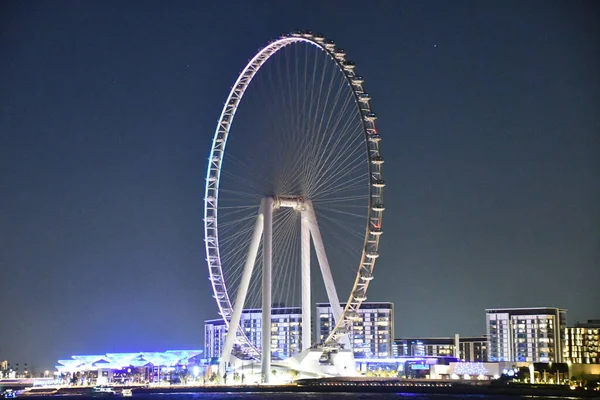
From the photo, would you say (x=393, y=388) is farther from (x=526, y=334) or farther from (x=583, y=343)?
(x=526, y=334)

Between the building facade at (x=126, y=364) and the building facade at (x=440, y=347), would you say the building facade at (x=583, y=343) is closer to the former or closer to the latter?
the building facade at (x=440, y=347)

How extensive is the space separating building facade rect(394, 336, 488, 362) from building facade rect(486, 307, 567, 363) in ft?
27.1

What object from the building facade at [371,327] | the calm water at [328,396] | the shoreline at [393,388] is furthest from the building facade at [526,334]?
the calm water at [328,396]

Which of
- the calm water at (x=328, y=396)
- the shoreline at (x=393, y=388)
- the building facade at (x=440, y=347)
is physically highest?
the building facade at (x=440, y=347)

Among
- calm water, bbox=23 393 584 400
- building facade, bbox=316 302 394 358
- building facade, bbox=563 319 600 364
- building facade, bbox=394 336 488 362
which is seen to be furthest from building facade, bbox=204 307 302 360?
calm water, bbox=23 393 584 400

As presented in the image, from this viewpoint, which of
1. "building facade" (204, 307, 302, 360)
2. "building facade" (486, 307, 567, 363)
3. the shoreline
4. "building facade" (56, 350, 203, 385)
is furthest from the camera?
"building facade" (204, 307, 302, 360)

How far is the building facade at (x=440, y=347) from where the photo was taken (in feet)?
534

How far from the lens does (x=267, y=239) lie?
61.6m

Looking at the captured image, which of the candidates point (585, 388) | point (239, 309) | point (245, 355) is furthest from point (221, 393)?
point (585, 388)

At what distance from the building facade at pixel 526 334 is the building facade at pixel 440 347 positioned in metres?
8.25

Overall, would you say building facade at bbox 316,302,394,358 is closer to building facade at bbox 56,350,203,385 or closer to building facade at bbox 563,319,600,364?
building facade at bbox 563,319,600,364

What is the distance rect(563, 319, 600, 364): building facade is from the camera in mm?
142875

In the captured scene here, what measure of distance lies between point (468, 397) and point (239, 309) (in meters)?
17.6

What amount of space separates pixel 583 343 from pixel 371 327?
100ft
